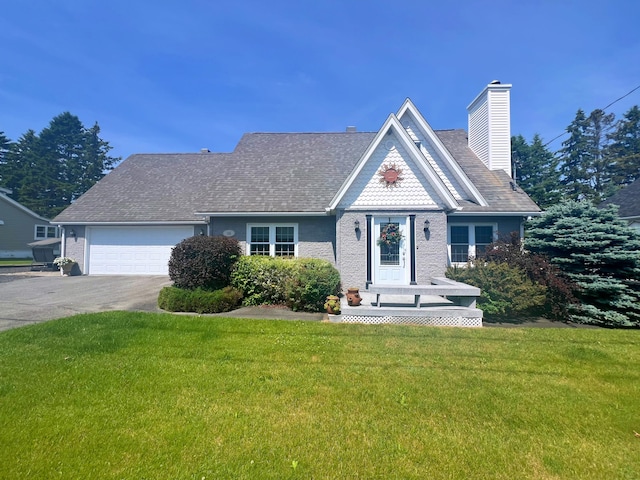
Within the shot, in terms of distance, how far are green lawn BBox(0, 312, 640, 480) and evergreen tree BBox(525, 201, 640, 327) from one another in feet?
7.28

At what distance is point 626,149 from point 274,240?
51381 millimetres

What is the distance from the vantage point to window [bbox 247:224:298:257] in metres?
12.6

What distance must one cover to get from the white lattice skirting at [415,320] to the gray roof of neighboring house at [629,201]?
16885 millimetres

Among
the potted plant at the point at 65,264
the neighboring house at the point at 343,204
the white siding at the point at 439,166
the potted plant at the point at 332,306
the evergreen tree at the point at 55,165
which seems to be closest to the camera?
the potted plant at the point at 332,306

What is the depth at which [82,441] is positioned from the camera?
3127 mm

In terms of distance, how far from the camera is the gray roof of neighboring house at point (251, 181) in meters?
12.5

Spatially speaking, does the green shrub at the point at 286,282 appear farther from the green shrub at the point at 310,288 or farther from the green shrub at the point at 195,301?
the green shrub at the point at 195,301

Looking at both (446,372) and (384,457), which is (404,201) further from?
(384,457)

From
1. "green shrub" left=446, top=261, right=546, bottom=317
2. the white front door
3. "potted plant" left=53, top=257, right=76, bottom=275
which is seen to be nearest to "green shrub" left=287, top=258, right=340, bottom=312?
the white front door

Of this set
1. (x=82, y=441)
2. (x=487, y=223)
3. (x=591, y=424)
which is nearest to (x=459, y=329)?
(x=591, y=424)

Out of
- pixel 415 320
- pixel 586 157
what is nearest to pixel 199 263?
pixel 415 320

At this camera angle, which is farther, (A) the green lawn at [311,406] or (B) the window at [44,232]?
(B) the window at [44,232]

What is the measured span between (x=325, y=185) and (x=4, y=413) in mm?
11522

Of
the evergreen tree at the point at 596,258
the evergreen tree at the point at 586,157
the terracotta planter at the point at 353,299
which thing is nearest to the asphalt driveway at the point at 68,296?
the terracotta planter at the point at 353,299
